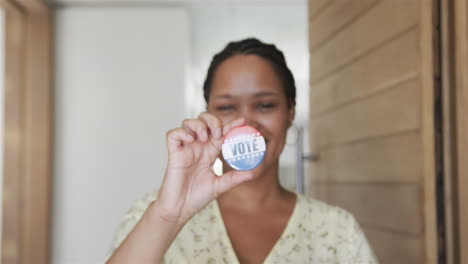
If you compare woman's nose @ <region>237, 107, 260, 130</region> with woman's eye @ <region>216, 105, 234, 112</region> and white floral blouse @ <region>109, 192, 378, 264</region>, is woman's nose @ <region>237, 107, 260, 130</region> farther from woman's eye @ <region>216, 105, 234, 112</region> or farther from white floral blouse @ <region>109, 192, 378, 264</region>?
white floral blouse @ <region>109, 192, 378, 264</region>

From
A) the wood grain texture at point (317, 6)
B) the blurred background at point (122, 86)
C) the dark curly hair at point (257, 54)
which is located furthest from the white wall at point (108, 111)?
the dark curly hair at point (257, 54)

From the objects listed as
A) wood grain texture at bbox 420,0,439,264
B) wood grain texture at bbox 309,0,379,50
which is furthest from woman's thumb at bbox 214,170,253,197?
wood grain texture at bbox 309,0,379,50

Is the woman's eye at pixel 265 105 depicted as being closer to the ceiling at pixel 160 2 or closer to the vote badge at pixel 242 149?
the vote badge at pixel 242 149

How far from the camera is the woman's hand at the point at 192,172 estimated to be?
0.80 metres

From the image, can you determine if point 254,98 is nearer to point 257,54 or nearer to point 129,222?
point 257,54

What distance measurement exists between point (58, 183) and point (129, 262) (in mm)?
2461

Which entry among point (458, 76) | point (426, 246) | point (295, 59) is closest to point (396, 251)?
point (426, 246)

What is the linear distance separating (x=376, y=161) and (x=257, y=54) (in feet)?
1.72

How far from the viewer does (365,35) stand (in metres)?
1.47

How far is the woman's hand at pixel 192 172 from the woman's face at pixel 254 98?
223mm

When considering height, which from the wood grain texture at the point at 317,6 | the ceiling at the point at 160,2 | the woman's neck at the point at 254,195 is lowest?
the woman's neck at the point at 254,195

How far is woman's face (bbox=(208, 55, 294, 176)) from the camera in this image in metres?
1.06

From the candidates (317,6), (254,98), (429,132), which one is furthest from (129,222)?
(317,6)

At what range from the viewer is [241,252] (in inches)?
40.8
